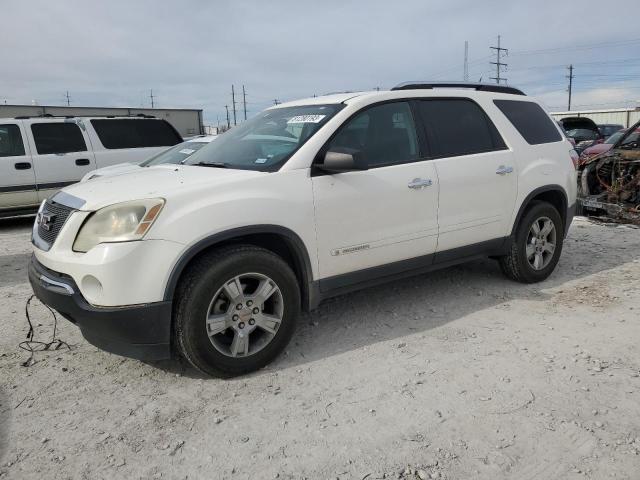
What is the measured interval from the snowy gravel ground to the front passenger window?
1308 mm

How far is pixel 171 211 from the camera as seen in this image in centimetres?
294

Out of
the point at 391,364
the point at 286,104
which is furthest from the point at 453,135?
the point at 391,364

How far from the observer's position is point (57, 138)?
30.3 feet

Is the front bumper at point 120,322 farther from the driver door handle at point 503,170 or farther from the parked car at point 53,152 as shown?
the parked car at point 53,152

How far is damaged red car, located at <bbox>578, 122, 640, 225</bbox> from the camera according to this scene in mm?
7664

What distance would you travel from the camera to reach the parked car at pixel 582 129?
1359 cm

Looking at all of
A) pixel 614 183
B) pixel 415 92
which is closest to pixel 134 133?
pixel 415 92

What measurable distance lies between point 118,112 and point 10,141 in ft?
29.1

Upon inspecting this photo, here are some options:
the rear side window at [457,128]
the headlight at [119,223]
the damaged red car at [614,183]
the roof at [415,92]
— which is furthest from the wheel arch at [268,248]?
the damaged red car at [614,183]

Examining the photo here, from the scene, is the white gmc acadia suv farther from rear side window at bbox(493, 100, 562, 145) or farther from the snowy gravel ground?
the snowy gravel ground

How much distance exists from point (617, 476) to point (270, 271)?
6.81ft

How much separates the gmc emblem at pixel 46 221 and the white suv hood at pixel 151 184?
0.66ft

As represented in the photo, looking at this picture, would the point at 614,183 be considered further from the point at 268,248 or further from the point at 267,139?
the point at 268,248

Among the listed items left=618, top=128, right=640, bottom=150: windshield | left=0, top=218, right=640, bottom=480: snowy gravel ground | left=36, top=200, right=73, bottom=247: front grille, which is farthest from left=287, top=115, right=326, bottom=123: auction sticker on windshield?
left=618, top=128, right=640, bottom=150: windshield
